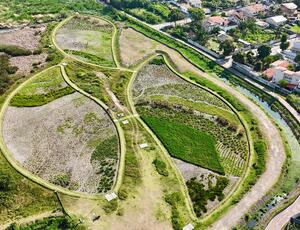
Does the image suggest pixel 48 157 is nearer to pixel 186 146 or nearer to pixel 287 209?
pixel 186 146

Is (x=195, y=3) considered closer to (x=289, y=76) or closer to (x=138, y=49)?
(x=138, y=49)

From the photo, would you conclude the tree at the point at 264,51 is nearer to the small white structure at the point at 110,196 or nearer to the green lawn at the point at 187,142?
the green lawn at the point at 187,142

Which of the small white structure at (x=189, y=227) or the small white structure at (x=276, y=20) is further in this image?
the small white structure at (x=276, y=20)

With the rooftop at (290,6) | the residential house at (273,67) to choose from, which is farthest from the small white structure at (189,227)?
the rooftop at (290,6)

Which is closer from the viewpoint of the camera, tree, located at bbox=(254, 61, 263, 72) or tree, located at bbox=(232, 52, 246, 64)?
tree, located at bbox=(254, 61, 263, 72)

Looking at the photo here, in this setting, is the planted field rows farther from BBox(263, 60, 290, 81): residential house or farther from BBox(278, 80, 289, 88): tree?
BBox(263, 60, 290, 81): residential house

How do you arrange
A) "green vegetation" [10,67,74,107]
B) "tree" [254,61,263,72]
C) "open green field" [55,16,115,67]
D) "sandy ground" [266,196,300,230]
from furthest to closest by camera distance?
"open green field" [55,16,115,67] < "tree" [254,61,263,72] < "green vegetation" [10,67,74,107] < "sandy ground" [266,196,300,230]

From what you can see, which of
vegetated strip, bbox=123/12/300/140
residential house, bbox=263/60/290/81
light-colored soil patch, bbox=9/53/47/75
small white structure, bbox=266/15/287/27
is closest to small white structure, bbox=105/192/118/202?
vegetated strip, bbox=123/12/300/140
